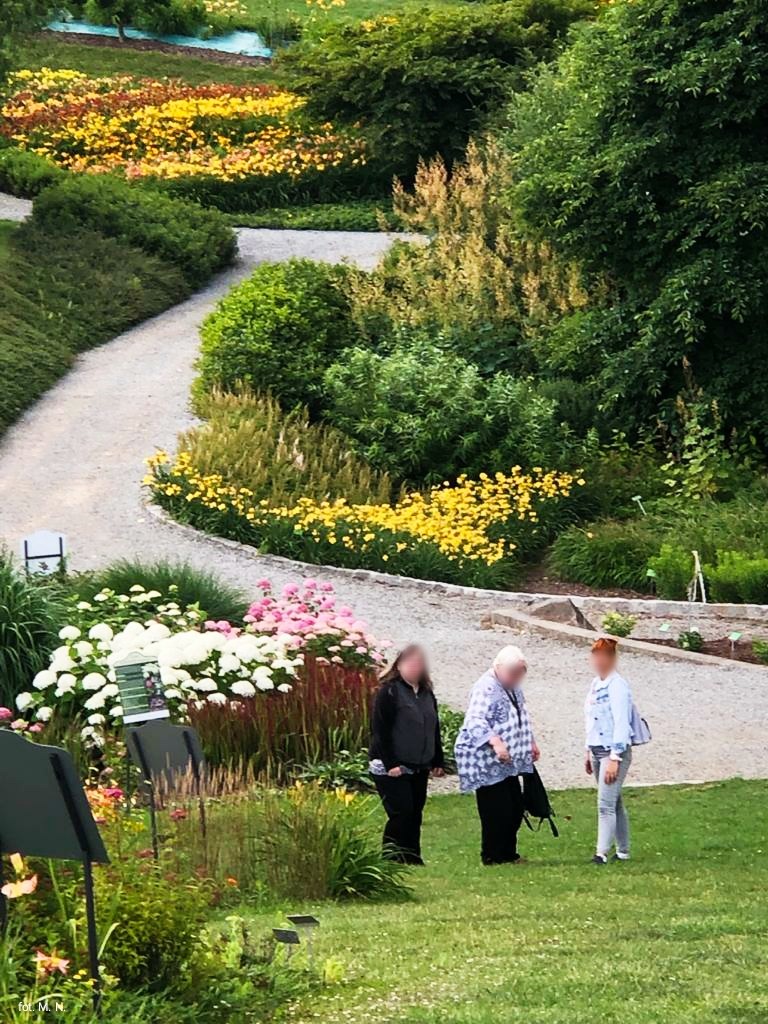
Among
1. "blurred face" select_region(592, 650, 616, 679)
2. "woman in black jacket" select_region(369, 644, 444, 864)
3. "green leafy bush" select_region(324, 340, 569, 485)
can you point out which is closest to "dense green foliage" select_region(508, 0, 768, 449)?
"green leafy bush" select_region(324, 340, 569, 485)

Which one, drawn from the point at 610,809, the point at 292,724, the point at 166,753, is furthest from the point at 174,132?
the point at 166,753

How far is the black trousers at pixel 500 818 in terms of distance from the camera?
30.8 ft

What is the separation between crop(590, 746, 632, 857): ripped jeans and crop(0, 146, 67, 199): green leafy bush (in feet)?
73.0

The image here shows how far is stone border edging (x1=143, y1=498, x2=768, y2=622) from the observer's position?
15891 mm

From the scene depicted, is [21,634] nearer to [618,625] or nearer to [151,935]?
[618,625]

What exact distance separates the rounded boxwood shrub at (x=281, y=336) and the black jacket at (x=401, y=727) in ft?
39.3

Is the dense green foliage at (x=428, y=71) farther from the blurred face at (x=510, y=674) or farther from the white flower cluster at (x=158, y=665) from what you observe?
the blurred face at (x=510, y=674)

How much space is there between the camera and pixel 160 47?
144 ft

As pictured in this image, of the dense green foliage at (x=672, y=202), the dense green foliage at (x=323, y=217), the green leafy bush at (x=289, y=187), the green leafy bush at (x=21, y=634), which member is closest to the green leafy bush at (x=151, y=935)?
the green leafy bush at (x=21, y=634)

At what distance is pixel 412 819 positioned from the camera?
9.39 m

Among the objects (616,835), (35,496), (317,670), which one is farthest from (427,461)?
(616,835)

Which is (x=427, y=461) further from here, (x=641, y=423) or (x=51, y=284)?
(x=51, y=284)

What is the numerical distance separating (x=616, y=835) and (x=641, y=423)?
36.3 ft

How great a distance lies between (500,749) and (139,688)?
2.71m
